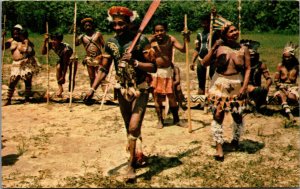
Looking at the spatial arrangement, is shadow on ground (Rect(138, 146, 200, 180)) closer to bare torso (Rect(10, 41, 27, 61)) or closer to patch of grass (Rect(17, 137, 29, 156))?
patch of grass (Rect(17, 137, 29, 156))

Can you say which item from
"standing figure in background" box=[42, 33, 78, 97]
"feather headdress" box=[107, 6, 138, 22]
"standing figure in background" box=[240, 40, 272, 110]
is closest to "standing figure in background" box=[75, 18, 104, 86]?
"standing figure in background" box=[42, 33, 78, 97]

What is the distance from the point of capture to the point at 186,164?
6359 millimetres

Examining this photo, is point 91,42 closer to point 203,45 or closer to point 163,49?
point 203,45

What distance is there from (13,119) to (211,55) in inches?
190

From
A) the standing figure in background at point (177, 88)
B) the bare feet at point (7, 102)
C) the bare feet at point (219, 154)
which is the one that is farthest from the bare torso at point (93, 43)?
the bare feet at point (219, 154)

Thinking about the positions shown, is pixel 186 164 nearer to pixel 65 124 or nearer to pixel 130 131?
pixel 130 131

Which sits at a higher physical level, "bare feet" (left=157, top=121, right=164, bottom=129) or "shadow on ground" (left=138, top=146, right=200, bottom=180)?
"bare feet" (left=157, top=121, right=164, bottom=129)

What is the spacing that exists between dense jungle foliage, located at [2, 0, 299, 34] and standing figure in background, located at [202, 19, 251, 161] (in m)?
19.5

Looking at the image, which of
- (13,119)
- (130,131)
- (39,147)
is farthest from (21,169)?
(13,119)

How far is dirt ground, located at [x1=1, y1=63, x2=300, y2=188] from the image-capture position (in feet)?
19.0

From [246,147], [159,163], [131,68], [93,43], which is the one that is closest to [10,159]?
[159,163]

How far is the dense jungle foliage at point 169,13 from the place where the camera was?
2642 cm

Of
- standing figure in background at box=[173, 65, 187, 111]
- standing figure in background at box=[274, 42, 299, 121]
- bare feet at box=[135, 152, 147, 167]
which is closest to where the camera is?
bare feet at box=[135, 152, 147, 167]

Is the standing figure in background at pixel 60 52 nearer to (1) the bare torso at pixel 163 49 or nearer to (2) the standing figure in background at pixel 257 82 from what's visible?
(1) the bare torso at pixel 163 49
